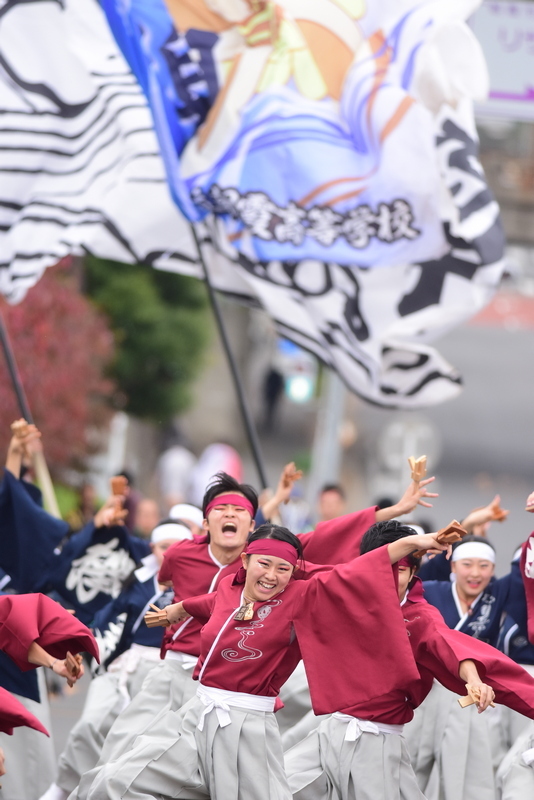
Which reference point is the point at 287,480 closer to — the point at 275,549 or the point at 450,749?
the point at 450,749

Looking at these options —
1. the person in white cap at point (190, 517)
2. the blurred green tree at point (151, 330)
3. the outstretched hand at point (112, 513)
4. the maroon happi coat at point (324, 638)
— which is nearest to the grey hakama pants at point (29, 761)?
the outstretched hand at point (112, 513)

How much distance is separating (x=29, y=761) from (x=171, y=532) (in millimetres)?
1408

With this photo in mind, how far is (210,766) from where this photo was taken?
5703 mm

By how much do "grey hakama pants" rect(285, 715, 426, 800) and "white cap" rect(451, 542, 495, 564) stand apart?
1613 millimetres

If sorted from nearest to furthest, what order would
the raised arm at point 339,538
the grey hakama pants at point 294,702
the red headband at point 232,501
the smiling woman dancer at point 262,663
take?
the smiling woman dancer at point 262,663, the raised arm at point 339,538, the red headband at point 232,501, the grey hakama pants at point 294,702

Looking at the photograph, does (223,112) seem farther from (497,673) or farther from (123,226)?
(497,673)

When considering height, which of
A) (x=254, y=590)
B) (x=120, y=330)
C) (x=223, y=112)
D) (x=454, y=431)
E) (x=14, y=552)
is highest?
(x=223, y=112)

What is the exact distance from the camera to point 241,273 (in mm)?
9547

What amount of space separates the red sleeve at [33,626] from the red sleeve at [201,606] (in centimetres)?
46

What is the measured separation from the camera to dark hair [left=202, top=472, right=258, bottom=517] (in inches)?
Answer: 253

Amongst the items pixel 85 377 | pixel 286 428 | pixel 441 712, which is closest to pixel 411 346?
pixel 441 712

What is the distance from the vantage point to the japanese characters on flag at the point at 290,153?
927cm

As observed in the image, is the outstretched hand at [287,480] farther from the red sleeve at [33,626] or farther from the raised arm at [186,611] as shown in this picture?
the red sleeve at [33,626]

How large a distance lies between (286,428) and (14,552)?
22.7 m
